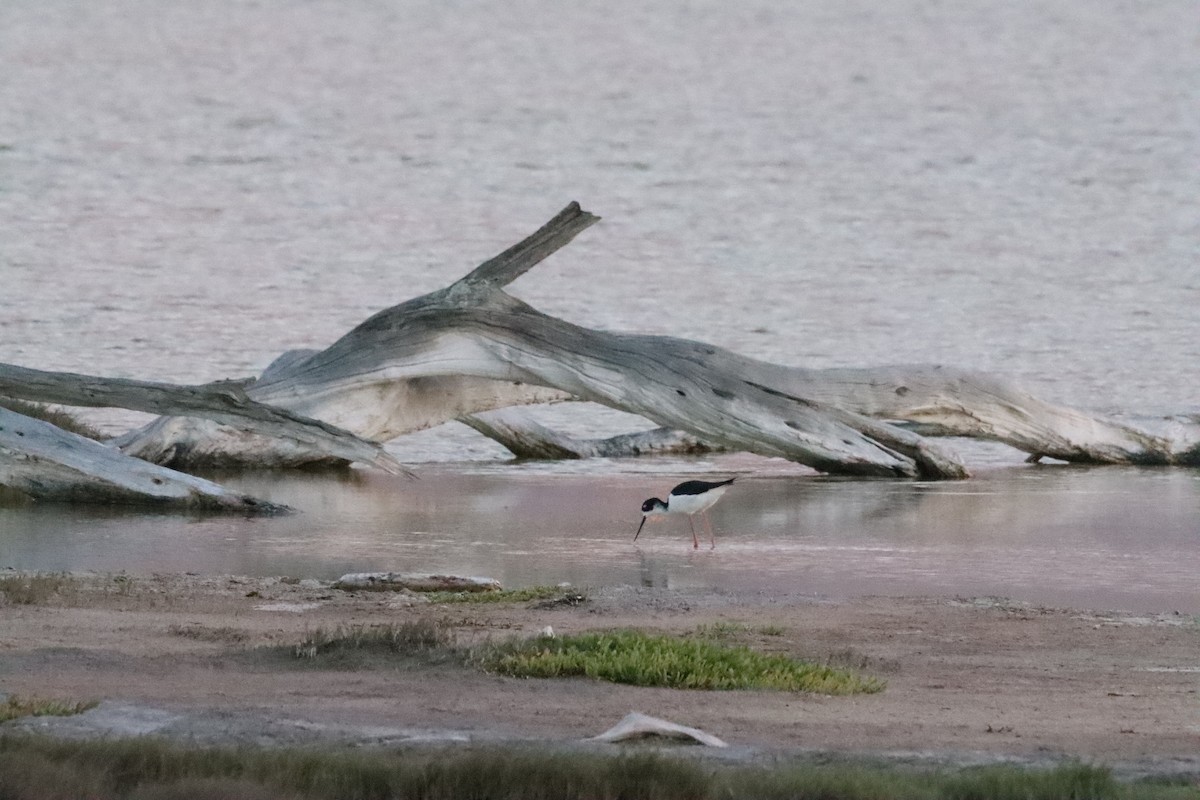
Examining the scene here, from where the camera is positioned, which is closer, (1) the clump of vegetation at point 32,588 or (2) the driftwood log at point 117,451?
(1) the clump of vegetation at point 32,588

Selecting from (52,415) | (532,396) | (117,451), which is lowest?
(117,451)

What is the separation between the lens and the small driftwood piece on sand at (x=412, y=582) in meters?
11.2

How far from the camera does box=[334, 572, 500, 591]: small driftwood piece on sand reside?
36.8 feet

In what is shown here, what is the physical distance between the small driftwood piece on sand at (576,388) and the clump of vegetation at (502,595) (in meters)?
6.09

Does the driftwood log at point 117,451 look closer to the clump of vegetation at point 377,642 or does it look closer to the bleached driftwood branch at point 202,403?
the bleached driftwood branch at point 202,403

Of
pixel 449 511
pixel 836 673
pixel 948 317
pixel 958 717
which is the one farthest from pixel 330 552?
pixel 948 317

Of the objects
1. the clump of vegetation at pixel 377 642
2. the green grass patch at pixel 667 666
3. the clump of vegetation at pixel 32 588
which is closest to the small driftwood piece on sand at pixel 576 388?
the clump of vegetation at pixel 32 588

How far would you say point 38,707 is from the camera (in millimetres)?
6840

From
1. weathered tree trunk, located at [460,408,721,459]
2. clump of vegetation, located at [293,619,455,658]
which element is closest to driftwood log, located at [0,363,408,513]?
clump of vegetation, located at [293,619,455,658]

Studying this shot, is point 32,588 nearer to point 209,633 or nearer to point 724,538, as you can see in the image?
point 209,633

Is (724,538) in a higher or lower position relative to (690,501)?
lower

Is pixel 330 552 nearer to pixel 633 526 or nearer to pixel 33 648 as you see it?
pixel 633 526

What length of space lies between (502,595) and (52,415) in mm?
10153

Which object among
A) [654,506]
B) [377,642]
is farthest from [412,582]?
[654,506]
